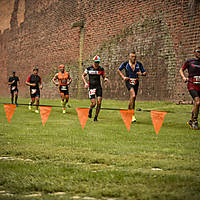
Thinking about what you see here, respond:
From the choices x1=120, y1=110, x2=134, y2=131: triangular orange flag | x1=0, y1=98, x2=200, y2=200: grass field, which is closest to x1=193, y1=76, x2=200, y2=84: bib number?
x1=120, y1=110, x2=134, y2=131: triangular orange flag

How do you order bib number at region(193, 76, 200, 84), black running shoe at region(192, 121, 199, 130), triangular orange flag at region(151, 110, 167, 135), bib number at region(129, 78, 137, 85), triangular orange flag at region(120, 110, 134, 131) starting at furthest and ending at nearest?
bib number at region(129, 78, 137, 85) → bib number at region(193, 76, 200, 84) → black running shoe at region(192, 121, 199, 130) → triangular orange flag at region(120, 110, 134, 131) → triangular orange flag at region(151, 110, 167, 135)

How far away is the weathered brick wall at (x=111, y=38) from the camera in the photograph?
18344 mm

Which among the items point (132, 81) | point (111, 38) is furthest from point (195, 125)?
point (111, 38)

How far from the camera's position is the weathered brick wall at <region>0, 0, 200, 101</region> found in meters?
18.3

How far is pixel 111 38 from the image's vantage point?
23844mm

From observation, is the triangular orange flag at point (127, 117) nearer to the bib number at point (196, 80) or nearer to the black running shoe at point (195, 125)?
the black running shoe at point (195, 125)

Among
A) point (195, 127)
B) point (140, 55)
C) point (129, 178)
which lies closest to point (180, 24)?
point (140, 55)

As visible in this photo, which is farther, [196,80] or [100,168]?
[196,80]

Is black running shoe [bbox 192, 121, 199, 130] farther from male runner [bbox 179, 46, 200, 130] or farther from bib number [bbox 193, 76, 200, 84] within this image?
bib number [bbox 193, 76, 200, 84]

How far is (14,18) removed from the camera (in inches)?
1543

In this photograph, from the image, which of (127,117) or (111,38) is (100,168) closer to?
(127,117)

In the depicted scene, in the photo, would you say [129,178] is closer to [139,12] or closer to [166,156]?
[166,156]

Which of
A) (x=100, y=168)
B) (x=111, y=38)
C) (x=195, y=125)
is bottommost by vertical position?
(x=195, y=125)

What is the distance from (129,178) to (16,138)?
388cm
